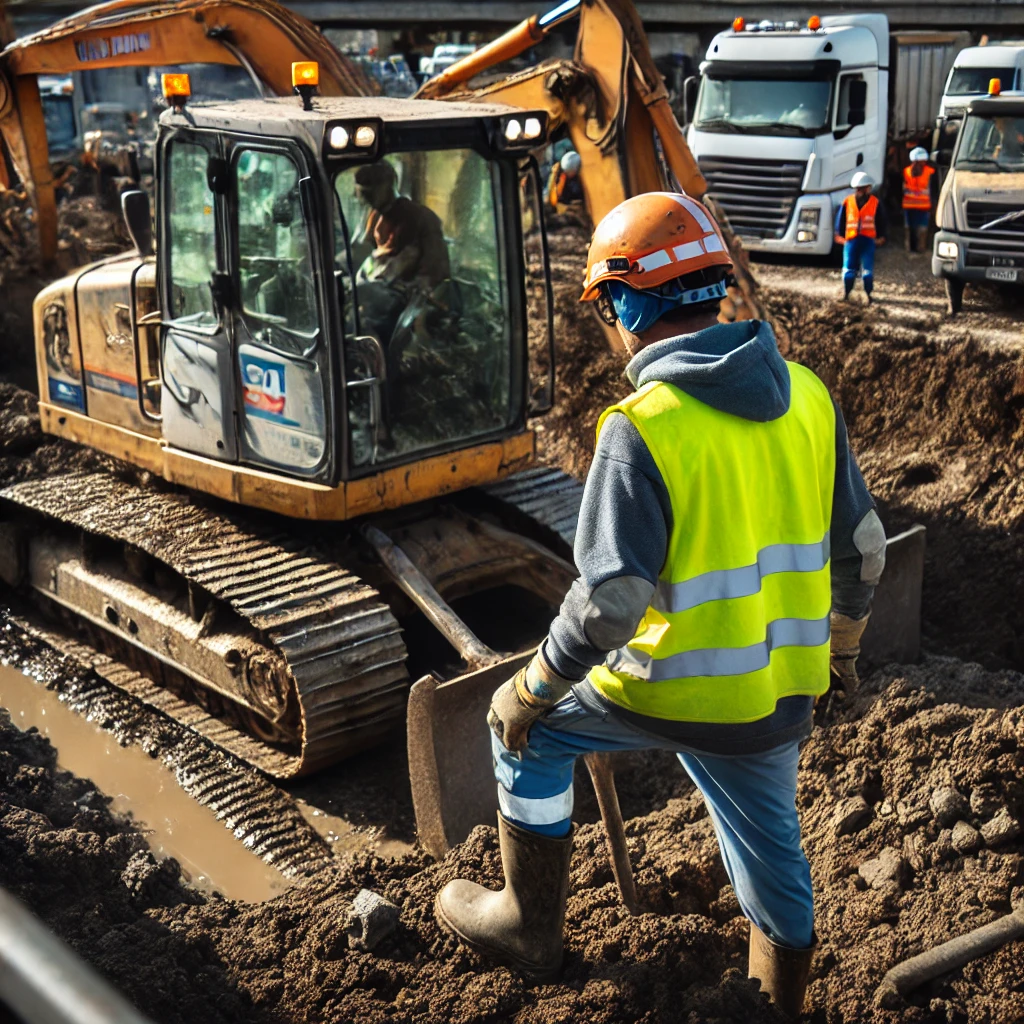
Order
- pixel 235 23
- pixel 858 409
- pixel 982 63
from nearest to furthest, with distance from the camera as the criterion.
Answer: pixel 235 23
pixel 858 409
pixel 982 63

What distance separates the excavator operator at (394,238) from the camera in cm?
577

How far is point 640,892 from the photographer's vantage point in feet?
14.7

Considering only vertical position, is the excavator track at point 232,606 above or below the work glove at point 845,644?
below

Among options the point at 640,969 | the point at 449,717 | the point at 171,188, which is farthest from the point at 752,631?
the point at 171,188

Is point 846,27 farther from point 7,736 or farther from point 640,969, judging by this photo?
point 640,969

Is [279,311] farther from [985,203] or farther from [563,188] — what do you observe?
[563,188]

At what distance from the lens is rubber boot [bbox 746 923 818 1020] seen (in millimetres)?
3521

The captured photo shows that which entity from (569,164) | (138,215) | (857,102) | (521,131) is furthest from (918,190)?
(138,215)

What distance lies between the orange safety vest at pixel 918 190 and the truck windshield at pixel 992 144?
3508mm

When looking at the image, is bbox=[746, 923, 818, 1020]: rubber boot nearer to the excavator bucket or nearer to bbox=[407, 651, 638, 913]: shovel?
bbox=[407, 651, 638, 913]: shovel

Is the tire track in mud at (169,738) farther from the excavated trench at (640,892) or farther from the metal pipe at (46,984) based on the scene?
the metal pipe at (46,984)

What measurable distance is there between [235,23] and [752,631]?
18.5 feet

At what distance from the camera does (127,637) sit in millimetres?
6809


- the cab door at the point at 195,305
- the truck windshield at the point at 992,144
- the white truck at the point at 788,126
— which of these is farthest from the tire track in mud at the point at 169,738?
the white truck at the point at 788,126
